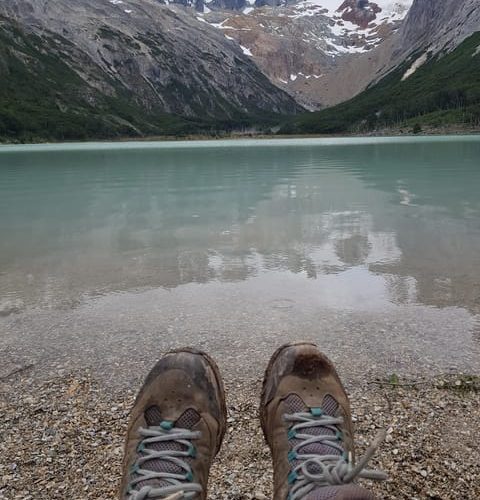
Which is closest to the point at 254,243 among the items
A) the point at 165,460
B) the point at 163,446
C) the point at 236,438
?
the point at 236,438

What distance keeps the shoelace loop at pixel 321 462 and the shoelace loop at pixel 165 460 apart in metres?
0.62

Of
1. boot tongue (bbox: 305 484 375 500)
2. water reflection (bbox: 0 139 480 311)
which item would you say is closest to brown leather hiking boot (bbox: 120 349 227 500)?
boot tongue (bbox: 305 484 375 500)

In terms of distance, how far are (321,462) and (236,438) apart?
1190 mm

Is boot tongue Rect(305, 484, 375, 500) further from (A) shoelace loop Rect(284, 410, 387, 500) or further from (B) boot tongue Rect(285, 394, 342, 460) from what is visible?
(B) boot tongue Rect(285, 394, 342, 460)

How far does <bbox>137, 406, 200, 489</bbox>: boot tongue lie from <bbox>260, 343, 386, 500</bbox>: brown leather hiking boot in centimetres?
59

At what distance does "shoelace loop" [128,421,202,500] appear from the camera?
9.42 ft

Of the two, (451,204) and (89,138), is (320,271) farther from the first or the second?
(89,138)

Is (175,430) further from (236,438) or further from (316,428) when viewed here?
(316,428)

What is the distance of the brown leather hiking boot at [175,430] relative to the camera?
3.01m

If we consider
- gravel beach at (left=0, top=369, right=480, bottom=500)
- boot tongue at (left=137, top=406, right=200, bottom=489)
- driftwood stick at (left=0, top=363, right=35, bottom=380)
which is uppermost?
boot tongue at (left=137, top=406, right=200, bottom=489)

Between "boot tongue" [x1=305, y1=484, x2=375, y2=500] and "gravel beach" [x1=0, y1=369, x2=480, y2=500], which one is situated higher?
"boot tongue" [x1=305, y1=484, x2=375, y2=500]

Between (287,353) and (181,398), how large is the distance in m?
0.92

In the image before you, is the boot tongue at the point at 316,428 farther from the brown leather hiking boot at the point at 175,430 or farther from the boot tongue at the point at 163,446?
the boot tongue at the point at 163,446

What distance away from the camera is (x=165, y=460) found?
126 inches
